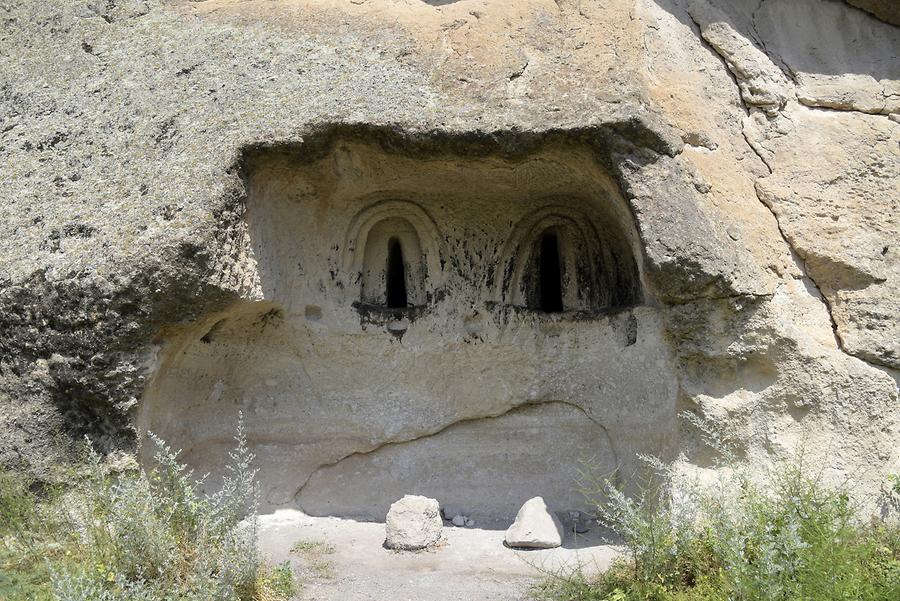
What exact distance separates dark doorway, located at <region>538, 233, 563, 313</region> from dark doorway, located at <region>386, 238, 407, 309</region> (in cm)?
98

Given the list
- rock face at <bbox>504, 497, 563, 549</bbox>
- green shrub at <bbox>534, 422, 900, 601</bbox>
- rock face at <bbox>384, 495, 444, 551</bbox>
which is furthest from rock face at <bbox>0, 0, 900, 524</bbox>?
rock face at <bbox>384, 495, 444, 551</bbox>

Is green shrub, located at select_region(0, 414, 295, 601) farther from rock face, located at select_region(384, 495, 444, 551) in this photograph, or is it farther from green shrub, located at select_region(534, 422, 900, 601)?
green shrub, located at select_region(534, 422, 900, 601)

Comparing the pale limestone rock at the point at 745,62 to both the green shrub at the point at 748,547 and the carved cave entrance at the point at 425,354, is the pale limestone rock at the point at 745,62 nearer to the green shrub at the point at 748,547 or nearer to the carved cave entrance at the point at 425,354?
the carved cave entrance at the point at 425,354

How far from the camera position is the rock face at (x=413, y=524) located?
5.30 m

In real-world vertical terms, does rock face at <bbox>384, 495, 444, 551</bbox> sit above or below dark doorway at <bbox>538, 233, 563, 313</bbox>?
below

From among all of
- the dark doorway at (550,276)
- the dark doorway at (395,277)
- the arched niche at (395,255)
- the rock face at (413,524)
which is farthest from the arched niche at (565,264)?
the rock face at (413,524)

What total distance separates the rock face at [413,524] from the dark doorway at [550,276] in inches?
64.9

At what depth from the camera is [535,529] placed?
209 inches

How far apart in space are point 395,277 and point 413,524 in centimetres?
185

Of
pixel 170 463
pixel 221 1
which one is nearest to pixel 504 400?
pixel 170 463

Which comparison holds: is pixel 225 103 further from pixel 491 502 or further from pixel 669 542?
pixel 669 542

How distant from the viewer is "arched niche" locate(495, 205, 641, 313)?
6.01m

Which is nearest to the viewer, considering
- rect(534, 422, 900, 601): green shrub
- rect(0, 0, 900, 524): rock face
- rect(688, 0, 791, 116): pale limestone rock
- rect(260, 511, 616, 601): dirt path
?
rect(534, 422, 900, 601): green shrub

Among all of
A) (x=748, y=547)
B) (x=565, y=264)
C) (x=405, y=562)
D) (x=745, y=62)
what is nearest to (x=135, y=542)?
(x=405, y=562)
